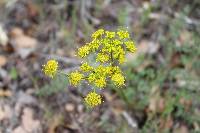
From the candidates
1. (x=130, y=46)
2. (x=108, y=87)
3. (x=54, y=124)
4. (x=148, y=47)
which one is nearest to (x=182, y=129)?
(x=108, y=87)

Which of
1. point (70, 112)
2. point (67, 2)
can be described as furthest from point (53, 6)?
point (70, 112)

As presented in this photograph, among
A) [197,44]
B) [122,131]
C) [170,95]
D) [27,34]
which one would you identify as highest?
[27,34]

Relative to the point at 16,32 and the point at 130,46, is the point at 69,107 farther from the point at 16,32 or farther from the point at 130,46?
the point at 130,46

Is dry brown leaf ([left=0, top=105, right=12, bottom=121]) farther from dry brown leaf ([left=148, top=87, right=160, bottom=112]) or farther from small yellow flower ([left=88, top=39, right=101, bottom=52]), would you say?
small yellow flower ([left=88, top=39, right=101, bottom=52])

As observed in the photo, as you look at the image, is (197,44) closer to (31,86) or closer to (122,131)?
(122,131)

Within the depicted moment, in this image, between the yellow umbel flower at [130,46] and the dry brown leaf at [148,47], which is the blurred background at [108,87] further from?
the yellow umbel flower at [130,46]

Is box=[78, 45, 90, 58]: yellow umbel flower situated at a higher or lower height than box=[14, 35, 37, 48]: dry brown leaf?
lower

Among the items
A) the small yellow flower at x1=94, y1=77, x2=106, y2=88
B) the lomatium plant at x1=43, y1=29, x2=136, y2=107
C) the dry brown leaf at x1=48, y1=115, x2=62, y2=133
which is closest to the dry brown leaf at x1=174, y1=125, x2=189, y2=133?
the dry brown leaf at x1=48, y1=115, x2=62, y2=133

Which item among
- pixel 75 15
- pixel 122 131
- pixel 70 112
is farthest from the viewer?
pixel 75 15
